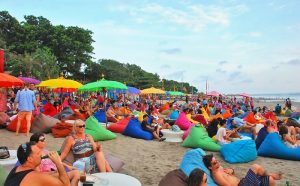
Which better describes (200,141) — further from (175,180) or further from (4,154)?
(4,154)

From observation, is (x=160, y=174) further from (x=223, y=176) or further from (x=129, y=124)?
(x=129, y=124)

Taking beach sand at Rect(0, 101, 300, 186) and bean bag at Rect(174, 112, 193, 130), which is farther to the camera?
bean bag at Rect(174, 112, 193, 130)

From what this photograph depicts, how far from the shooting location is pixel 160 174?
5.92 meters

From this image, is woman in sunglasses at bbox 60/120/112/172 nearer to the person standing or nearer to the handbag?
Result: the handbag

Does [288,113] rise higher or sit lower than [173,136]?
higher

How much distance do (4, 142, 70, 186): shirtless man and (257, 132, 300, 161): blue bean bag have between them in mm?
5720

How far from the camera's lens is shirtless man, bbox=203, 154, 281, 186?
4059 mm

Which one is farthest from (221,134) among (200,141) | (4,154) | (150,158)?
(4,154)

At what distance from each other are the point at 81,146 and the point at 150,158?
2607mm

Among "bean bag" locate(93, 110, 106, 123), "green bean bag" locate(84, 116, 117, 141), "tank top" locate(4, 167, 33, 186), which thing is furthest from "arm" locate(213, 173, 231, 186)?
"bean bag" locate(93, 110, 106, 123)

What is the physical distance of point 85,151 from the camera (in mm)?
4969

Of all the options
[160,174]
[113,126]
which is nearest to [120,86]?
[113,126]

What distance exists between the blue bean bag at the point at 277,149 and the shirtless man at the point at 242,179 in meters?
3.08

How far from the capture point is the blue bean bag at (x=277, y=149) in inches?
286
